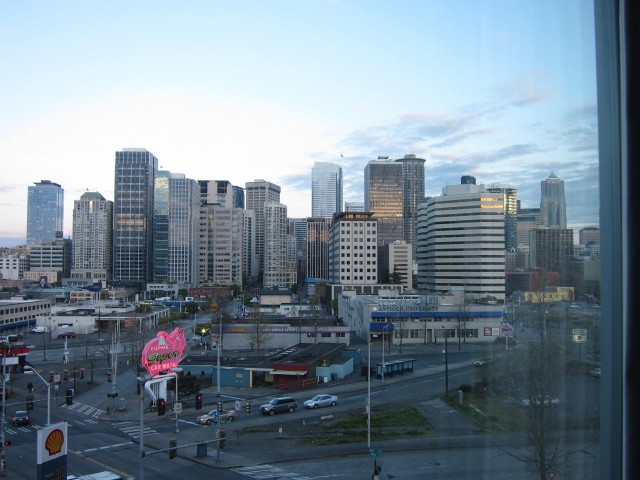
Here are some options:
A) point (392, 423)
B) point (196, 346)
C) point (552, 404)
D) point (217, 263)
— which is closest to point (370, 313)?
point (196, 346)

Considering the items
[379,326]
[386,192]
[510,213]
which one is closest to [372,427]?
[510,213]

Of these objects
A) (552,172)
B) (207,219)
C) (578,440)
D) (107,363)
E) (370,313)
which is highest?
(207,219)

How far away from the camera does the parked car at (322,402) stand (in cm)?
1231

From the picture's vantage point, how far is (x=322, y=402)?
12.4 metres

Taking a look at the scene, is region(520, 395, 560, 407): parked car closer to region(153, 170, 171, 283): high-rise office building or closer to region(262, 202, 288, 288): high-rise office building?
region(153, 170, 171, 283): high-rise office building

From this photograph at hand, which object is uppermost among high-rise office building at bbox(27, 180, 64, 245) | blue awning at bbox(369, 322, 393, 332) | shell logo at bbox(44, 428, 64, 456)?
high-rise office building at bbox(27, 180, 64, 245)

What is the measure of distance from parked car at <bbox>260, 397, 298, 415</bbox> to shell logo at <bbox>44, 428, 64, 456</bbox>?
20.3 feet

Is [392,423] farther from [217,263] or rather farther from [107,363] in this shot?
[217,263]

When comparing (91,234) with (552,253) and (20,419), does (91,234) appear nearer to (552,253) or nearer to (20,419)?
(20,419)

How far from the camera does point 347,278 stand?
38.3 metres

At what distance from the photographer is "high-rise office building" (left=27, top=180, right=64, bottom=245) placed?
10569 cm

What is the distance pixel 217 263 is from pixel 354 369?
41.9 meters

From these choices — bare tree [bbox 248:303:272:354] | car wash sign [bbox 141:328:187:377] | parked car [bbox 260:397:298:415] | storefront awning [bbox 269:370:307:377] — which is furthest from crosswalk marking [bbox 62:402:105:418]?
bare tree [bbox 248:303:272:354]

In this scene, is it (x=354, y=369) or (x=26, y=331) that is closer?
(x=354, y=369)
